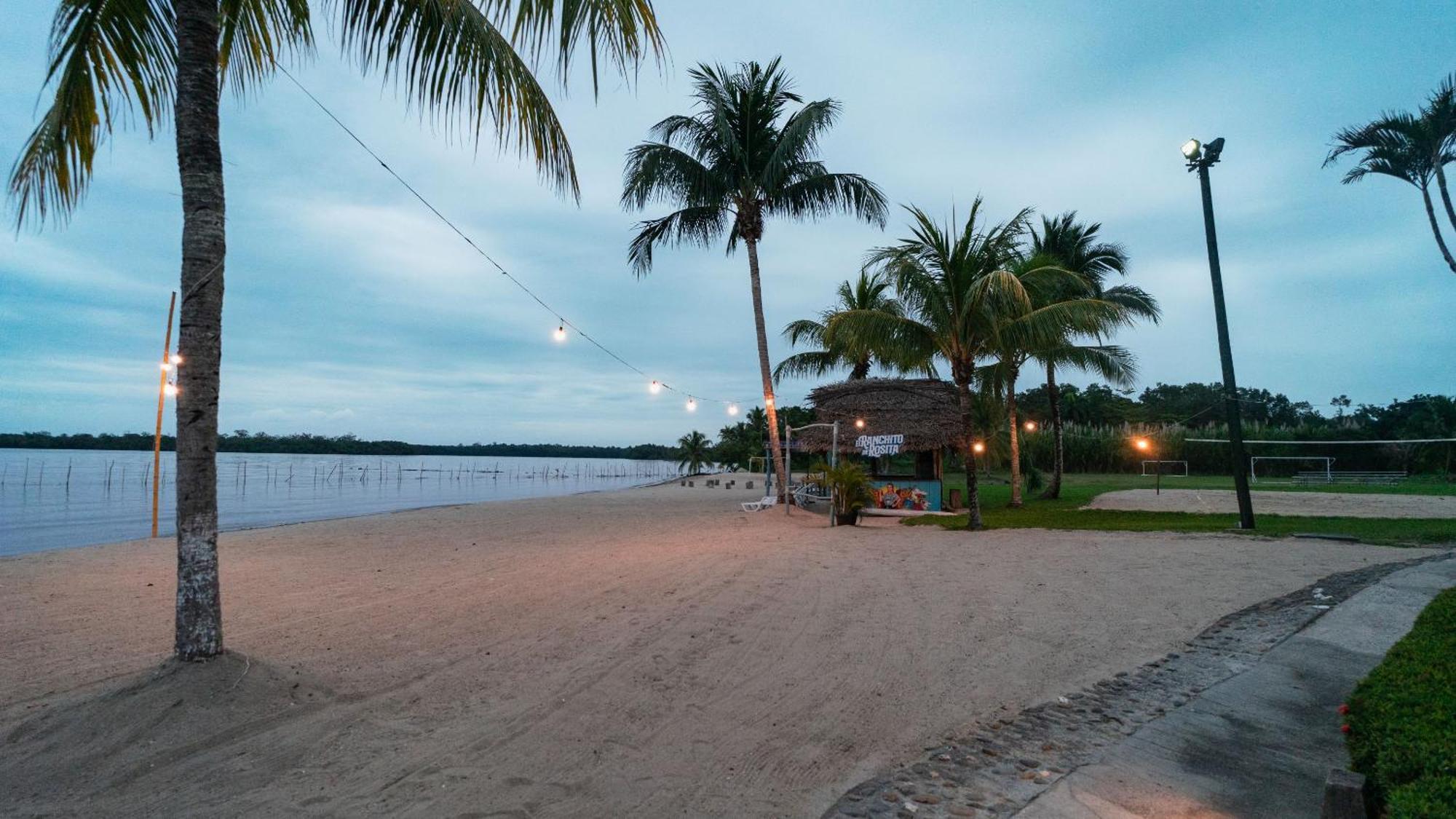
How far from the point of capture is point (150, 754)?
3.47 metres

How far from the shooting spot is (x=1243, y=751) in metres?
3.61

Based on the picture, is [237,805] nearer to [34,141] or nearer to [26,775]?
[26,775]

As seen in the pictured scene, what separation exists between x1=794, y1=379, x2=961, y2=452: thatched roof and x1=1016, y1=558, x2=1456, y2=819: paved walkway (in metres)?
14.8

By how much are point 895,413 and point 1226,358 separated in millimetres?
9269

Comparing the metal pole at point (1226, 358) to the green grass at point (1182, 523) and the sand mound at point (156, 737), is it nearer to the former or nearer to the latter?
the green grass at point (1182, 523)

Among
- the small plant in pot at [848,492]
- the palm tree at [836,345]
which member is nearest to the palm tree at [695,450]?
the palm tree at [836,345]

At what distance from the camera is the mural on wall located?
63.3ft

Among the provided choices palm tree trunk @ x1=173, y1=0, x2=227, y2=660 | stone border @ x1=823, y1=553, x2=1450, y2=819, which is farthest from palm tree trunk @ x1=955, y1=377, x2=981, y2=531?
palm tree trunk @ x1=173, y1=0, x2=227, y2=660

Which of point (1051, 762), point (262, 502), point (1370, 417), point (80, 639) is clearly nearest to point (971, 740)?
point (1051, 762)

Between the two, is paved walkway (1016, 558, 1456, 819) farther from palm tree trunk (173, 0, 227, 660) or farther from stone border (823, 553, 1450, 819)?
palm tree trunk (173, 0, 227, 660)

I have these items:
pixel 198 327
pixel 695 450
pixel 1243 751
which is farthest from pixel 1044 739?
pixel 695 450

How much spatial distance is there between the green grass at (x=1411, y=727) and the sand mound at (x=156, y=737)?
457 cm

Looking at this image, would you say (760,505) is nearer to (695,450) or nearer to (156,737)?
(156,737)

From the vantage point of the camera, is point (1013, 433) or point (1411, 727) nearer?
point (1411, 727)
